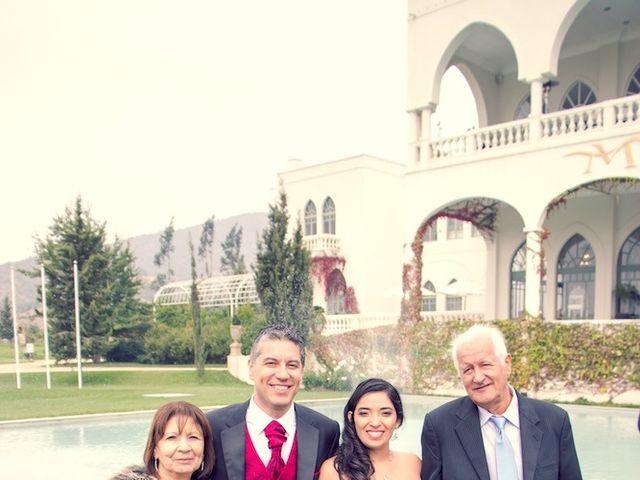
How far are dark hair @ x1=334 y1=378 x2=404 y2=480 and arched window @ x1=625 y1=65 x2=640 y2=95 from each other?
14.9 metres

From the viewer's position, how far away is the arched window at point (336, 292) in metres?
24.2

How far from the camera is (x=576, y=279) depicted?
16203 millimetres

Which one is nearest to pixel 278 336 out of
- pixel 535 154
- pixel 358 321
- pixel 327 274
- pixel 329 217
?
pixel 535 154

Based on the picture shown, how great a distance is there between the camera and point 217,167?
2931 inches

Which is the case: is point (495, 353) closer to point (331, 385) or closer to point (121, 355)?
point (331, 385)

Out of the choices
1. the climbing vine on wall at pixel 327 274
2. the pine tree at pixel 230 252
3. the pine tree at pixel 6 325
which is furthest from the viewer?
the pine tree at pixel 230 252

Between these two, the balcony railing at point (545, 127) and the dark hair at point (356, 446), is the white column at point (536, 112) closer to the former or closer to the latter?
the balcony railing at point (545, 127)

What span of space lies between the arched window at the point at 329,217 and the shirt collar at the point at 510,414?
72.8ft

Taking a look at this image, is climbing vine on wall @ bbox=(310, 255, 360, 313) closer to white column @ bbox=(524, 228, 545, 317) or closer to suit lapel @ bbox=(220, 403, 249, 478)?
white column @ bbox=(524, 228, 545, 317)

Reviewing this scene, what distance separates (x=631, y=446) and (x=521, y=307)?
9655 millimetres

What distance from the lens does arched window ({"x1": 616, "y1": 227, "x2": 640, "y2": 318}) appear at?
592 inches

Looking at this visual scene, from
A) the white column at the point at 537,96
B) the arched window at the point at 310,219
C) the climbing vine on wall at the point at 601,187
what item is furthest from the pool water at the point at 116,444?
the arched window at the point at 310,219

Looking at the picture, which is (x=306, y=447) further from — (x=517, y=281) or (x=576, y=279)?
(x=517, y=281)

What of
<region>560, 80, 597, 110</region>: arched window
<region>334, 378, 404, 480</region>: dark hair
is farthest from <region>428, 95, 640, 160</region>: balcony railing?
<region>334, 378, 404, 480</region>: dark hair
